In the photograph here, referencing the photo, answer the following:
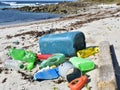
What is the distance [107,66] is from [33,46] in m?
5.83

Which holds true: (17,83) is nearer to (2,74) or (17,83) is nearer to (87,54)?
(2,74)

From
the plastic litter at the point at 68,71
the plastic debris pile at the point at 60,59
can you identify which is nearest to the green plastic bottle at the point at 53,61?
the plastic debris pile at the point at 60,59

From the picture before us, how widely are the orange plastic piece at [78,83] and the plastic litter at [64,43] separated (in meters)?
2.57

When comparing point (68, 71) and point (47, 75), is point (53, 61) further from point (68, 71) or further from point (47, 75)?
point (68, 71)

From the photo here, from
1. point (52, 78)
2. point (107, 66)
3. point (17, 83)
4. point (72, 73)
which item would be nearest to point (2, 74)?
point (17, 83)

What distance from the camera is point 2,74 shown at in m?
9.63

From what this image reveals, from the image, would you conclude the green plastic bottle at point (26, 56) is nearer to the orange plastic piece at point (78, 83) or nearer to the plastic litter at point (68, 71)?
the plastic litter at point (68, 71)

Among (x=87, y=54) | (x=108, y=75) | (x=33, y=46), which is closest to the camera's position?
(x=108, y=75)

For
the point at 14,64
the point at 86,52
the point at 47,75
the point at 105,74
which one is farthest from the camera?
the point at 86,52

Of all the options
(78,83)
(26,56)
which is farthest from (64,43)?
(78,83)

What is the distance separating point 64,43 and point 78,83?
305 centimetres

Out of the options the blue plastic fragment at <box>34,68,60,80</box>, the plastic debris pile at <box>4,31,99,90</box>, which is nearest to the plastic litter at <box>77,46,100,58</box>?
the plastic debris pile at <box>4,31,99,90</box>

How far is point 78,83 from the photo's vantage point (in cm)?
758

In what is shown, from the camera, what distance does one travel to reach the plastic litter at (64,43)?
1038 cm
